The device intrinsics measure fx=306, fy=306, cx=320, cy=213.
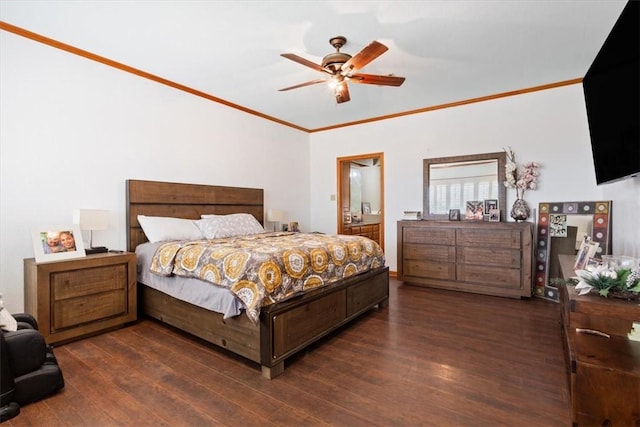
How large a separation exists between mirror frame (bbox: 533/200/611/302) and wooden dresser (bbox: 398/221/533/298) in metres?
0.21

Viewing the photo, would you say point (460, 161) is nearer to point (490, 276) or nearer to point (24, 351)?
point (490, 276)

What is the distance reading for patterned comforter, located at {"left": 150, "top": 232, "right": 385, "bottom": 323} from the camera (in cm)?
209

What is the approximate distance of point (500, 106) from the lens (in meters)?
4.27

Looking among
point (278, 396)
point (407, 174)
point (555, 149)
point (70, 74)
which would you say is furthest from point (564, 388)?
point (70, 74)

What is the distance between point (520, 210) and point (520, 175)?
50 centimetres

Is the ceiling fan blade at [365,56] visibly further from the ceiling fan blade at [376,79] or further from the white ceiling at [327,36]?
the white ceiling at [327,36]

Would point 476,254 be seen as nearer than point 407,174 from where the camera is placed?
Yes

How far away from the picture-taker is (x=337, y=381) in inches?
79.7

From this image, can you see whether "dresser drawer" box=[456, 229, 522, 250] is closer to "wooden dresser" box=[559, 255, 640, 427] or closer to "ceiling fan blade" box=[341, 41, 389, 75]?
"wooden dresser" box=[559, 255, 640, 427]

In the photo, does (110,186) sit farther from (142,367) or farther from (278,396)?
(278,396)

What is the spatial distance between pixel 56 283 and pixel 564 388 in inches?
149

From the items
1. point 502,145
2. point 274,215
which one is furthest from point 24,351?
point 502,145

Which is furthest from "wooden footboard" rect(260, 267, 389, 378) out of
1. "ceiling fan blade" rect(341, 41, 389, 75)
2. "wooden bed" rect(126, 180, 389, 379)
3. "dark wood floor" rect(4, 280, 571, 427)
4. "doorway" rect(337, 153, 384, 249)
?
"doorway" rect(337, 153, 384, 249)

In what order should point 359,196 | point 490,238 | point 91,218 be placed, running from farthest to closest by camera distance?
point 359,196 < point 490,238 < point 91,218
